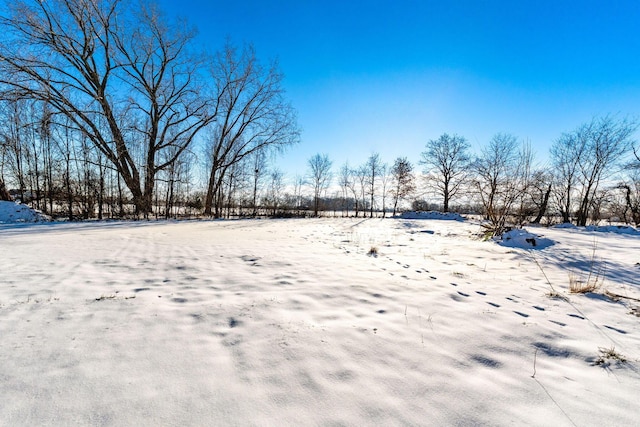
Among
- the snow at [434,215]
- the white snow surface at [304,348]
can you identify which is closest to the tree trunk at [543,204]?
the snow at [434,215]

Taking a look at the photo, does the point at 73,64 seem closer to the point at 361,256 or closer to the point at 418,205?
the point at 361,256

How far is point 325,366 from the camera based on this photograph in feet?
5.96

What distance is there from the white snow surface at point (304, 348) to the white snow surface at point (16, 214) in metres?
11.1

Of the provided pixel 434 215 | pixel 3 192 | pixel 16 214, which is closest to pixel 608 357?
pixel 16 214

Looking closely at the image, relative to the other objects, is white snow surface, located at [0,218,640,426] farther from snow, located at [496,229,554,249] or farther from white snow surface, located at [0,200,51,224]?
white snow surface, located at [0,200,51,224]

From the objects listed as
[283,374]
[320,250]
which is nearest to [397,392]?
[283,374]

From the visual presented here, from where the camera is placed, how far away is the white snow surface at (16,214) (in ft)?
37.0

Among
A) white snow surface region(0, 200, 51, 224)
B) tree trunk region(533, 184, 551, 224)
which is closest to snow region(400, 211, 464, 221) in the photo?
tree trunk region(533, 184, 551, 224)

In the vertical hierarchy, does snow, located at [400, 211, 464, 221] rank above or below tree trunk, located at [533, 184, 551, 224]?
below

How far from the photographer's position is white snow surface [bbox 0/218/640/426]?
1.40 meters

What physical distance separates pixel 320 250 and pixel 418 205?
3367cm

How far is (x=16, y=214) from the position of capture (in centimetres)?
1152

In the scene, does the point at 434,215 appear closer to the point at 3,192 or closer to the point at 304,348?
the point at 304,348

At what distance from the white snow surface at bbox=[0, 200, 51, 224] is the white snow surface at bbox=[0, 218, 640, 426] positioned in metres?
11.1
